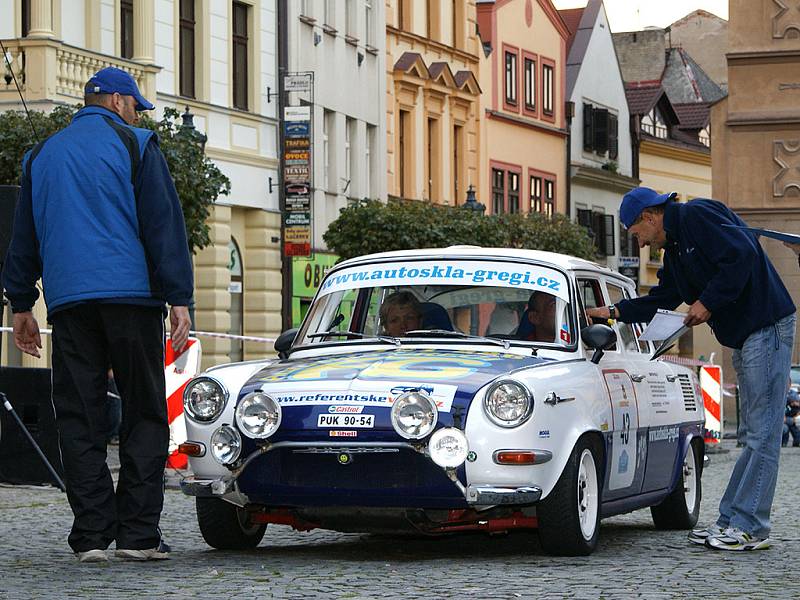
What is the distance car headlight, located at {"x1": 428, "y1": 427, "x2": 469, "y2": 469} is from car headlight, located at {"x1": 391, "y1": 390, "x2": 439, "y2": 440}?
54 millimetres

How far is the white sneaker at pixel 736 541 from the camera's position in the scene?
33.2ft

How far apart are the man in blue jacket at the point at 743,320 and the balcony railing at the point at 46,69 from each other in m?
19.8

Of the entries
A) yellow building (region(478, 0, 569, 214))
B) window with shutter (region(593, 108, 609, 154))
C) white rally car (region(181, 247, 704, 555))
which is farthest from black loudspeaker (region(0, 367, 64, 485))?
window with shutter (region(593, 108, 609, 154))

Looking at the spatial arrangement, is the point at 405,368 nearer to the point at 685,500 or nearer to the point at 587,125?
the point at 685,500

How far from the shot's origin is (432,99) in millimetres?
51219

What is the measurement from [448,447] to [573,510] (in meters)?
0.72

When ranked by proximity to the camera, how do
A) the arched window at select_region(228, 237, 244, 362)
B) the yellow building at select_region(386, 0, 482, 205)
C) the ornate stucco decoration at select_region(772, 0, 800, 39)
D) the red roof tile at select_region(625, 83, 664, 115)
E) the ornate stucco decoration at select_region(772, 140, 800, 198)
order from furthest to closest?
the red roof tile at select_region(625, 83, 664, 115) → the yellow building at select_region(386, 0, 482, 205) → the ornate stucco decoration at select_region(772, 140, 800, 198) → the ornate stucco decoration at select_region(772, 0, 800, 39) → the arched window at select_region(228, 237, 244, 362)

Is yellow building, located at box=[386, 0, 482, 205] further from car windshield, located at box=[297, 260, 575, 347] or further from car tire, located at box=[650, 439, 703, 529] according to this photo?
car windshield, located at box=[297, 260, 575, 347]

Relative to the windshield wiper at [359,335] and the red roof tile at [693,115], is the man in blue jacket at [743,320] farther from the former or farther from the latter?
the red roof tile at [693,115]

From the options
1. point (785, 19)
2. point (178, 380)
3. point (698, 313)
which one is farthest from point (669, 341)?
point (785, 19)

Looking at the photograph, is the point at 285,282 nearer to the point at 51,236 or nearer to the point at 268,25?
the point at 268,25

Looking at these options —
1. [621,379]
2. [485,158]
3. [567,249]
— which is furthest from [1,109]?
[485,158]

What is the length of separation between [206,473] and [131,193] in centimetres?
140

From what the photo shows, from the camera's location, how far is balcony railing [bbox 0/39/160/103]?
1160 inches
